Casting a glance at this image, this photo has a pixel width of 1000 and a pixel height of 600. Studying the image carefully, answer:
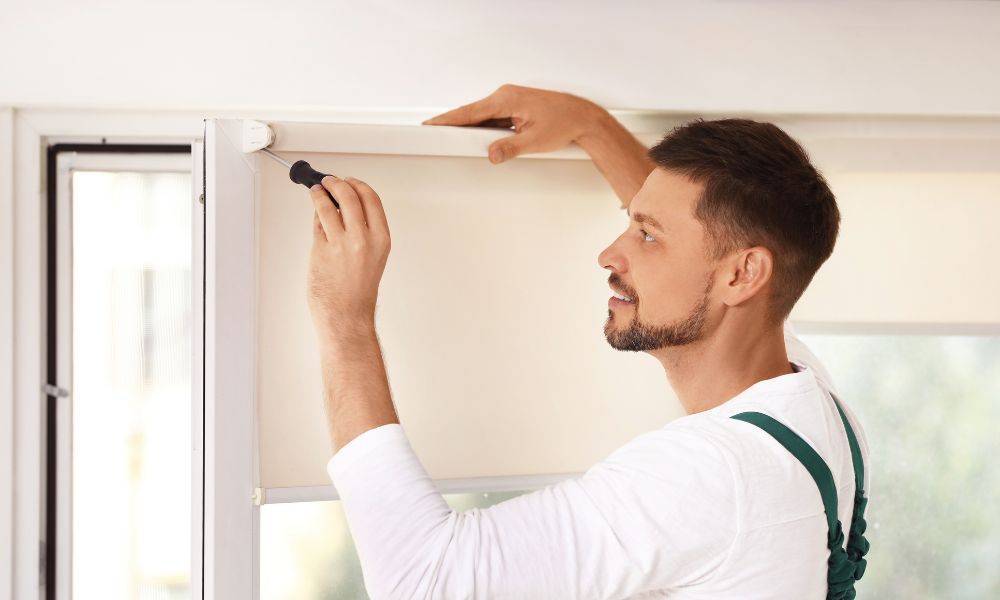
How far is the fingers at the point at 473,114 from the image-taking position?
1254 mm

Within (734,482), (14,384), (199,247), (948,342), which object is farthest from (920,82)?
(14,384)

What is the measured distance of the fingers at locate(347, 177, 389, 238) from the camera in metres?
1.04

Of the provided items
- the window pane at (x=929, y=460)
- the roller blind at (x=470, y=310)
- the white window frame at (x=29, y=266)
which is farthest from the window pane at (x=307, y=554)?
the window pane at (x=929, y=460)

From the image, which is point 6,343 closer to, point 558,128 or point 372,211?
point 372,211

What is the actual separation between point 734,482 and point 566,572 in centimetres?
21

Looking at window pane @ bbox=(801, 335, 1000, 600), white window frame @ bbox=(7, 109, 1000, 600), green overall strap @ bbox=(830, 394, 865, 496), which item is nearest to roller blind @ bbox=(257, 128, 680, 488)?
white window frame @ bbox=(7, 109, 1000, 600)

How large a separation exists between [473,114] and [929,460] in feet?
4.06

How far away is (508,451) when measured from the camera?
1357 millimetres

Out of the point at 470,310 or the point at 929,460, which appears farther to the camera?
the point at 929,460

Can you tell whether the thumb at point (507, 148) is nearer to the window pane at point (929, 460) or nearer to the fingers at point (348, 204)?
the fingers at point (348, 204)

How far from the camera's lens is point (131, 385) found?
4.77 feet

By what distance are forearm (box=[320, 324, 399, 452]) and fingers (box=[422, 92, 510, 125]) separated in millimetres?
387

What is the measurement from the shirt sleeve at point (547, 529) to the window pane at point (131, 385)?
656mm

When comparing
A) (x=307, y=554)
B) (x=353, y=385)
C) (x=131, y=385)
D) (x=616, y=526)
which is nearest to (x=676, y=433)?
(x=616, y=526)
